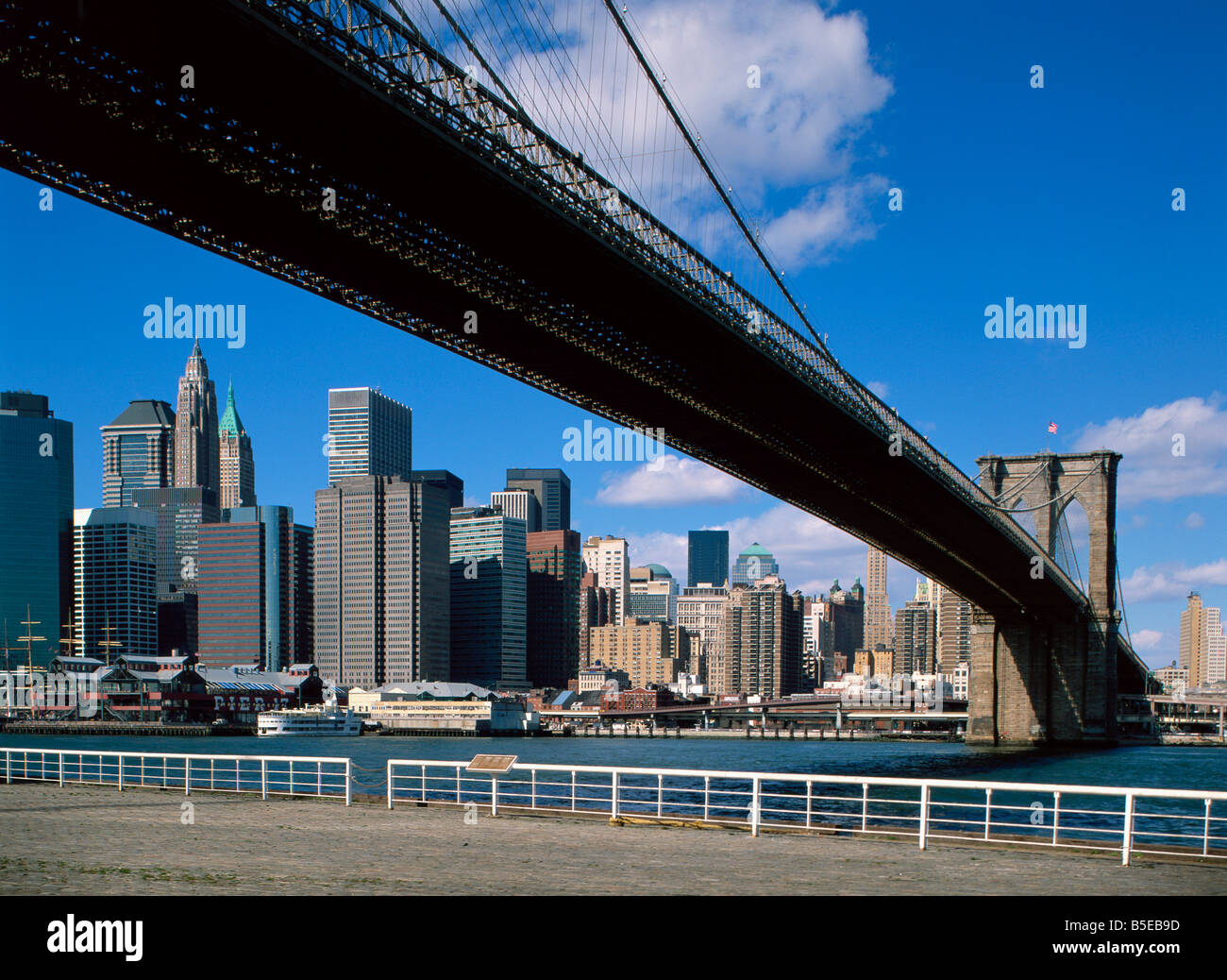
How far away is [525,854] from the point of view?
16.0 meters

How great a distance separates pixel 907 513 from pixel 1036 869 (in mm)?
51817

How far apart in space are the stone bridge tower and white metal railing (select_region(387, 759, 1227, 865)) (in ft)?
127

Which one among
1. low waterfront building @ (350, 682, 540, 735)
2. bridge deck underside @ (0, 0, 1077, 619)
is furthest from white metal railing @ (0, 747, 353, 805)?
low waterfront building @ (350, 682, 540, 735)

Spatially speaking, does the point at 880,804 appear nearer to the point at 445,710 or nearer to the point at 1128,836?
the point at 1128,836

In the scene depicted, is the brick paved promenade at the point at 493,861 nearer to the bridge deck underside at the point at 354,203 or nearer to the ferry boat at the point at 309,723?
the bridge deck underside at the point at 354,203

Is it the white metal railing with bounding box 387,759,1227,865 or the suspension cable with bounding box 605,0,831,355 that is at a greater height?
the suspension cable with bounding box 605,0,831,355

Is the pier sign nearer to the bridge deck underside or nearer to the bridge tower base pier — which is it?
the bridge deck underside

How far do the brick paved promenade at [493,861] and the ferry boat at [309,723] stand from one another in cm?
12906

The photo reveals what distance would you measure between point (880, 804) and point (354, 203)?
1120 inches

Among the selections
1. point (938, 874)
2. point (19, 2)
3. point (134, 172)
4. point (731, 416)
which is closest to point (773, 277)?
point (731, 416)

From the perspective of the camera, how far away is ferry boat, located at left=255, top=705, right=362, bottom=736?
145m

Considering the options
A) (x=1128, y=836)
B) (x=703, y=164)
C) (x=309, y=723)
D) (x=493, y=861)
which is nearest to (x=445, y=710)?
(x=309, y=723)

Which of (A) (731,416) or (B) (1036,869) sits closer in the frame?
(B) (1036,869)

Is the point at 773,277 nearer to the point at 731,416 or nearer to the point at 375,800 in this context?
the point at 731,416
